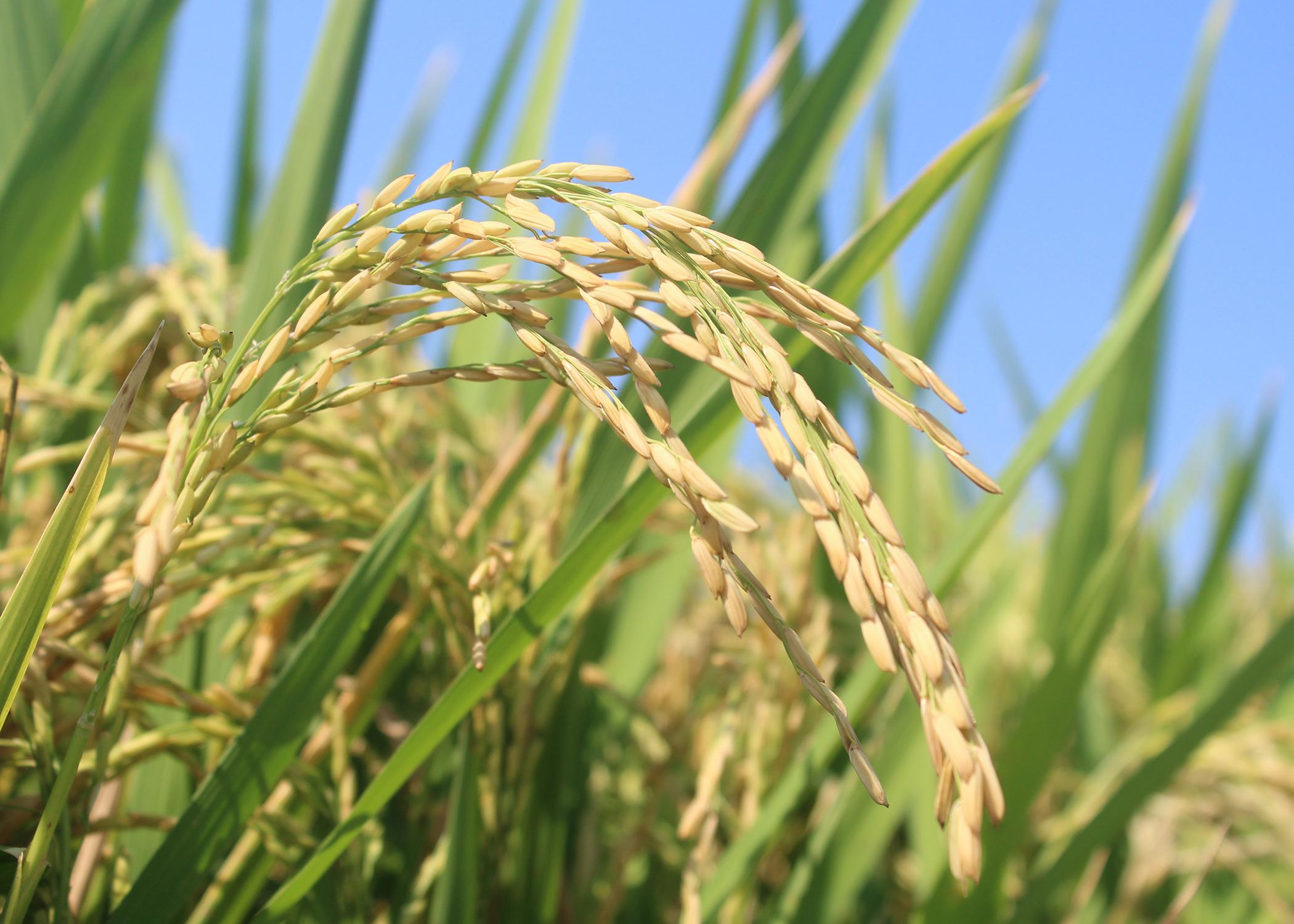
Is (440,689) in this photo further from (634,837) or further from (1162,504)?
(1162,504)

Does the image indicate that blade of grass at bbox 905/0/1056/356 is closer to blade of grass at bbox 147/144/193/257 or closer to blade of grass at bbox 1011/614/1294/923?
blade of grass at bbox 1011/614/1294/923

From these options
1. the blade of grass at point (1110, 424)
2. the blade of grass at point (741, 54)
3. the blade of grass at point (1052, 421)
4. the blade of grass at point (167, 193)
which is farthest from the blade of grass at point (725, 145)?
the blade of grass at point (167, 193)

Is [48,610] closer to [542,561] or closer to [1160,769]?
[542,561]

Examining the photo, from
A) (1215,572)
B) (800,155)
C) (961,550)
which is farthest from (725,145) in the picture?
(1215,572)

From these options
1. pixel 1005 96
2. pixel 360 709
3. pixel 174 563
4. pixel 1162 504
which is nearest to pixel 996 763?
pixel 360 709

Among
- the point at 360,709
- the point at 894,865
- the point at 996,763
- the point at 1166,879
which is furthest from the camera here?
the point at 1166,879

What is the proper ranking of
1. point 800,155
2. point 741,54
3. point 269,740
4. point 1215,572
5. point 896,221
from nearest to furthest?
point 269,740 → point 896,221 → point 800,155 → point 741,54 → point 1215,572
